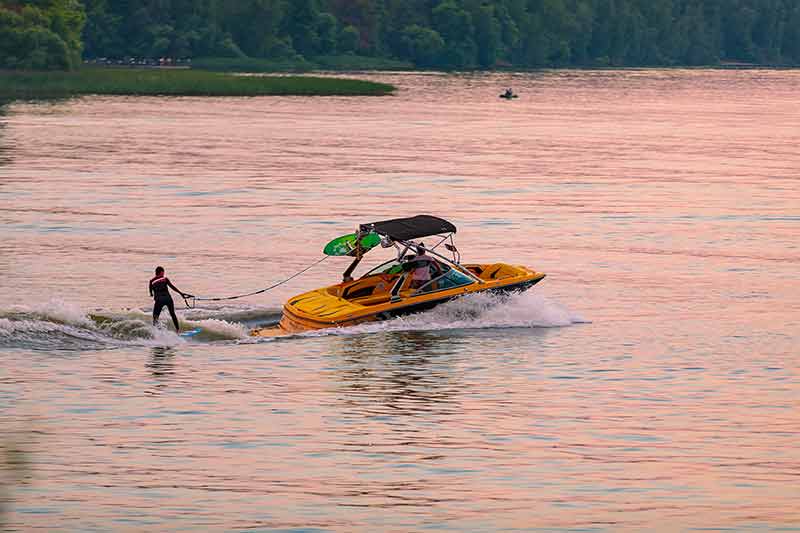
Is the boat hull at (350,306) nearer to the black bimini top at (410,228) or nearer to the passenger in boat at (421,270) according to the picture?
the passenger in boat at (421,270)

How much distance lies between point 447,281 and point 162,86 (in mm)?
121371

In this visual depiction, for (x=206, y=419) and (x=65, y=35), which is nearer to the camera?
(x=206, y=419)

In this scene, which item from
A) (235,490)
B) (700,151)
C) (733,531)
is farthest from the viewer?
(700,151)

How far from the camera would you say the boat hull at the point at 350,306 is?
36.6 meters

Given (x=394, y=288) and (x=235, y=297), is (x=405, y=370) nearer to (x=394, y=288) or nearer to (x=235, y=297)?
(x=394, y=288)

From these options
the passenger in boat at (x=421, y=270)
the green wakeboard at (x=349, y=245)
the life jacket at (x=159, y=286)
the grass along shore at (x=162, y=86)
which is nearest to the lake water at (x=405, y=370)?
the passenger in boat at (x=421, y=270)

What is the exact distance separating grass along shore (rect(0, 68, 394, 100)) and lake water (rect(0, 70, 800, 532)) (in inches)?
3115

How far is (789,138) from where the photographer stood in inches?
4641

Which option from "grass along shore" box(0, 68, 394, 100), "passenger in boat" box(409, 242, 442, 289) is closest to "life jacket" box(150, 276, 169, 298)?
"passenger in boat" box(409, 242, 442, 289)

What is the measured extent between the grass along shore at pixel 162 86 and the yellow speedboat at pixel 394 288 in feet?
392

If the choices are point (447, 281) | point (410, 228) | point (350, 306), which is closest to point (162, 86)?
point (410, 228)

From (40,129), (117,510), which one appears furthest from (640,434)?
(40,129)

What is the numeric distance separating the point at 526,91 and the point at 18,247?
5579 inches

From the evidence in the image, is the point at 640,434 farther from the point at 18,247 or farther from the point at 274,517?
the point at 18,247
